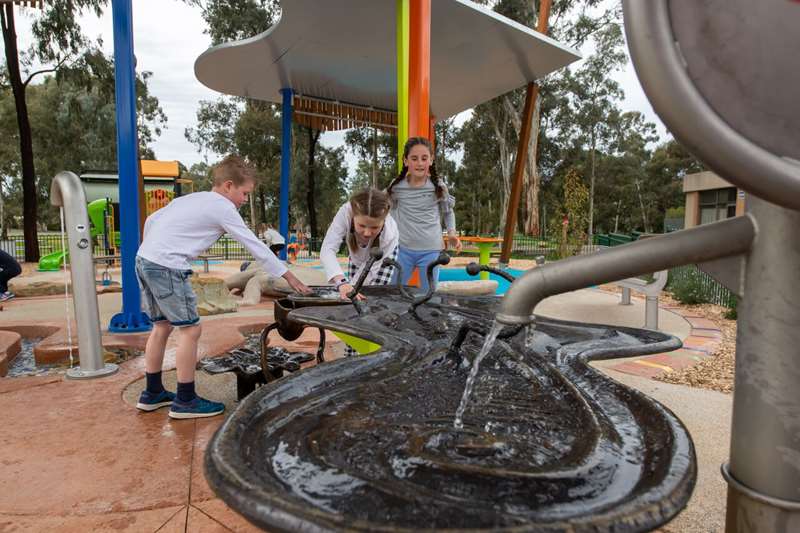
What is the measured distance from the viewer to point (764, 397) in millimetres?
816

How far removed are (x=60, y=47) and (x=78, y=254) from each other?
49.9 ft

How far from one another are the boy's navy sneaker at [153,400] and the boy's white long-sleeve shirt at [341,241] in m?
1.15

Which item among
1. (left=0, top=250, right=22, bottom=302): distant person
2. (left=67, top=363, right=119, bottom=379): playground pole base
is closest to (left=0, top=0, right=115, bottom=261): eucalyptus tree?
(left=0, top=250, right=22, bottom=302): distant person

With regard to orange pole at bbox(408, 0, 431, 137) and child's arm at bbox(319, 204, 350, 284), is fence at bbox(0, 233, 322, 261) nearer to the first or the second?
orange pole at bbox(408, 0, 431, 137)

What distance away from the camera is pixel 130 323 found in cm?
479

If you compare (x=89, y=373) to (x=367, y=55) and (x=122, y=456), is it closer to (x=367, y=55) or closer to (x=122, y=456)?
(x=122, y=456)

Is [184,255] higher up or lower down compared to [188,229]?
lower down

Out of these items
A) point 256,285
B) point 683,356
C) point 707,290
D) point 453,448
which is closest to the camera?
point 453,448

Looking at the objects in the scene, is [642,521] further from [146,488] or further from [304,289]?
[304,289]

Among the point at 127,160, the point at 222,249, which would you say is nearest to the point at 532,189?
the point at 222,249

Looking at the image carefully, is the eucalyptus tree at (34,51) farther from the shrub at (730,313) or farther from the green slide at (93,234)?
the shrub at (730,313)

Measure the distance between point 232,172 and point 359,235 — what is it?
74cm

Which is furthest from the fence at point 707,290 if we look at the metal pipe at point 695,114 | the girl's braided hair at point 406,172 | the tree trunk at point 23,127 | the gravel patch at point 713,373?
the tree trunk at point 23,127

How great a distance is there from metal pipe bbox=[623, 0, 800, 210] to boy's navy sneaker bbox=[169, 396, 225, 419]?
2667 mm
